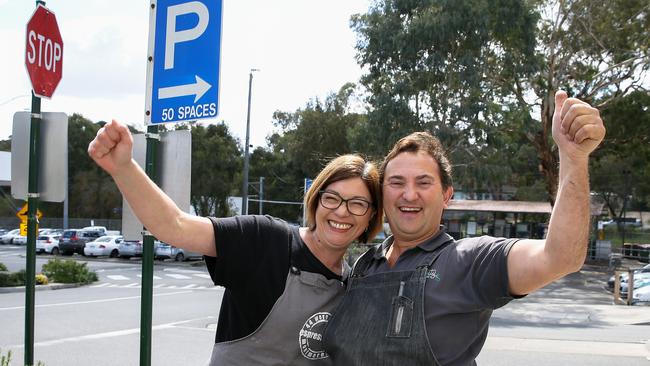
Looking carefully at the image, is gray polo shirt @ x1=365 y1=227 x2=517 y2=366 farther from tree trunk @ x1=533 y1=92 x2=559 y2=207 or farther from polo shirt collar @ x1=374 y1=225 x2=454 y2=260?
tree trunk @ x1=533 y1=92 x2=559 y2=207

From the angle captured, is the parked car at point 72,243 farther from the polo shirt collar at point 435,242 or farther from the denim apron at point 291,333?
the polo shirt collar at point 435,242

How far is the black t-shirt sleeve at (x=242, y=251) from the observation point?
2363 mm

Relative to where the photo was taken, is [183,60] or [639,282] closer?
[183,60]

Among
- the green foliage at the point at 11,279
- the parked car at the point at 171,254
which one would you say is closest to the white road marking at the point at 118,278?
the green foliage at the point at 11,279

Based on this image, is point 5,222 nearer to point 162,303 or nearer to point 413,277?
point 162,303

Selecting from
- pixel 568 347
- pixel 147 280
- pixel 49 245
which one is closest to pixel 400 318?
pixel 147 280

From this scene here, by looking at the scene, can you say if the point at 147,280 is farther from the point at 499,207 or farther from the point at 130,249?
the point at 499,207

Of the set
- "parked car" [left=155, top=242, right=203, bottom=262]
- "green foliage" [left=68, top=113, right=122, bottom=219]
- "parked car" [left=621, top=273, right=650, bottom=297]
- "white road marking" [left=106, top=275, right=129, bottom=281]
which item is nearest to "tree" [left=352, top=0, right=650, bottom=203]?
"parked car" [left=621, top=273, right=650, bottom=297]

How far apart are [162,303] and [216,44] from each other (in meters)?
13.3

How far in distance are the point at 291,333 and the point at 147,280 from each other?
1.59 meters

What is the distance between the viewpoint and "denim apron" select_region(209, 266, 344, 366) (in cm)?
237

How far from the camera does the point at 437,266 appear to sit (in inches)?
89.4

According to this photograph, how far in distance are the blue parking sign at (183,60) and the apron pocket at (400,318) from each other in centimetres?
183

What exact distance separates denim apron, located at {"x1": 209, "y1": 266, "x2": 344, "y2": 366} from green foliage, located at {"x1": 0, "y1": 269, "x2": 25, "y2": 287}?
1792 cm
